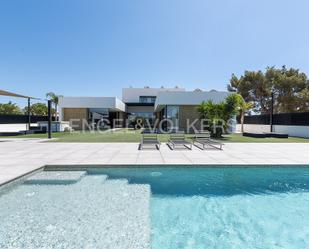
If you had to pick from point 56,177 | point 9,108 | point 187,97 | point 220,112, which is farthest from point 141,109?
point 56,177

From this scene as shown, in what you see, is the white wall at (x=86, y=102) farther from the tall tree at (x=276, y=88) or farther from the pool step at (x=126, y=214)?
the tall tree at (x=276, y=88)

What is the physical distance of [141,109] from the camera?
131ft

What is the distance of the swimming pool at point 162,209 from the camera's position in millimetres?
3410

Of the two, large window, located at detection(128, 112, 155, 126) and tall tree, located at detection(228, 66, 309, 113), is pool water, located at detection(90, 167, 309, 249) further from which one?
large window, located at detection(128, 112, 155, 126)

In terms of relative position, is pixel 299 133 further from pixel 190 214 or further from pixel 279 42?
pixel 190 214

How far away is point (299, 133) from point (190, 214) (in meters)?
20.9

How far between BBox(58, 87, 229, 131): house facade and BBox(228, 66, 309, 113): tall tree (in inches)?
549

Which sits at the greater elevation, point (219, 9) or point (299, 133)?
point (219, 9)

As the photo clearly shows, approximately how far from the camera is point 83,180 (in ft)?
19.2

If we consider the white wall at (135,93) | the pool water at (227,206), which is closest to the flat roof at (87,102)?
Answer: the white wall at (135,93)

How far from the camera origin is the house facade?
71.7ft

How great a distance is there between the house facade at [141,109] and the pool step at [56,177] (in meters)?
16.5

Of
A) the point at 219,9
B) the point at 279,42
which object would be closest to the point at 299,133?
the point at 279,42

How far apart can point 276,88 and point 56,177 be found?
1430 inches
